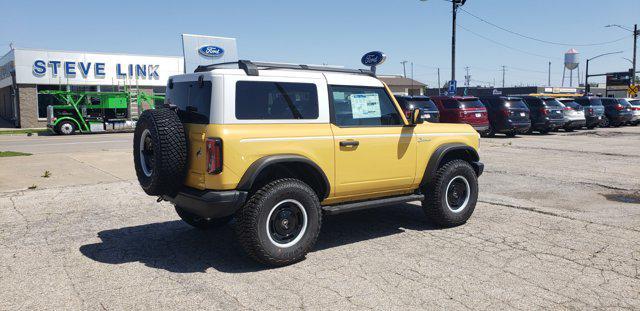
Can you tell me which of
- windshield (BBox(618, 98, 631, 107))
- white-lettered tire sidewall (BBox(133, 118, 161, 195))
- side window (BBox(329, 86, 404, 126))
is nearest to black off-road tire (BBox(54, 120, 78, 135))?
white-lettered tire sidewall (BBox(133, 118, 161, 195))

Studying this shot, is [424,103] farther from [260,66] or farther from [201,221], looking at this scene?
[260,66]

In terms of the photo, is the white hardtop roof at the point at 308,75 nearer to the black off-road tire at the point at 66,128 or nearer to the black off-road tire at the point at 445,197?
the black off-road tire at the point at 445,197

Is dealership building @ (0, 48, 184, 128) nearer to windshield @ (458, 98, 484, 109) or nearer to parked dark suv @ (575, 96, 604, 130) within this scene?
windshield @ (458, 98, 484, 109)

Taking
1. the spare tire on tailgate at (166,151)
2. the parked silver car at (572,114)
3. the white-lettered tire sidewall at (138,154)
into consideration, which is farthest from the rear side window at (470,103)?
the spare tire on tailgate at (166,151)

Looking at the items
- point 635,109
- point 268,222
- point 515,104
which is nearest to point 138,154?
point 268,222

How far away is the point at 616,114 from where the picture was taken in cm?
2825

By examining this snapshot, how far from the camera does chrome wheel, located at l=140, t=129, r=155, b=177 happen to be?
5.12 m

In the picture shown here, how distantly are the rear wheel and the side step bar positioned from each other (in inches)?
945

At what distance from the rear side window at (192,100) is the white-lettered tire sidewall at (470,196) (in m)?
3.02

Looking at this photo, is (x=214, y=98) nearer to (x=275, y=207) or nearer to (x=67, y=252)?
(x=275, y=207)

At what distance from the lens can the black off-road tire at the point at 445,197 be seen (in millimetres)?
6164

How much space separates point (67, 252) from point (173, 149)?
6.17 ft

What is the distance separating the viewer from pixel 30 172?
433 inches

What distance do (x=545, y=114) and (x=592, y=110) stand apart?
5.67 meters
